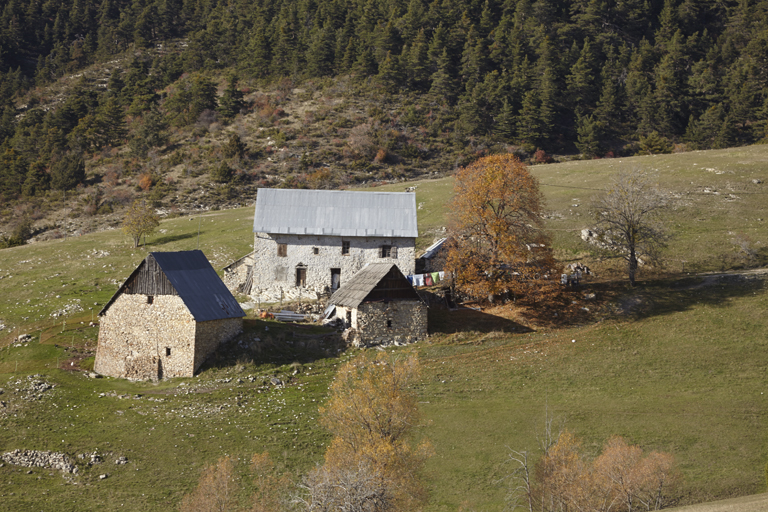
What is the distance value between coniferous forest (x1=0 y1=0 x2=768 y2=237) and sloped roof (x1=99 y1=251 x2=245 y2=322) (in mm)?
56966

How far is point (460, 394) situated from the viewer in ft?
113

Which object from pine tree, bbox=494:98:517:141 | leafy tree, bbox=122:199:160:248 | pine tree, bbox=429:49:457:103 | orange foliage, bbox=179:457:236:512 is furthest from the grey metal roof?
pine tree, bbox=429:49:457:103

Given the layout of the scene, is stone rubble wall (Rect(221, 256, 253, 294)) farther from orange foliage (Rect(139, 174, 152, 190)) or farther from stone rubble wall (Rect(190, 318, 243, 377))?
orange foliage (Rect(139, 174, 152, 190))

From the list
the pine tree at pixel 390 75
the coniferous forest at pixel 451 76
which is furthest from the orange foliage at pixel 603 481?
the pine tree at pixel 390 75

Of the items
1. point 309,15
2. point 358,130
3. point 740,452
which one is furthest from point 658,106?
point 740,452

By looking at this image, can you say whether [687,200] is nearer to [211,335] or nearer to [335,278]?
[335,278]

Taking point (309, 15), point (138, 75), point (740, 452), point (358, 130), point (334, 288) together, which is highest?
point (309, 15)

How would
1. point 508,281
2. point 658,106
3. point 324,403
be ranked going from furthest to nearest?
1. point 658,106
2. point 508,281
3. point 324,403

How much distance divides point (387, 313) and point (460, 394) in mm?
8389

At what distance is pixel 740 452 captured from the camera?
28.4 metres

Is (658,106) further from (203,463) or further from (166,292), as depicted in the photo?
(203,463)

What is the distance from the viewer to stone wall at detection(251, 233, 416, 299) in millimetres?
49719

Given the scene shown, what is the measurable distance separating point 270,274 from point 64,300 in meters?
14.9

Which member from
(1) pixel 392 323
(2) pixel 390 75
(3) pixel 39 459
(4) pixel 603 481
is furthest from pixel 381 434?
(2) pixel 390 75
